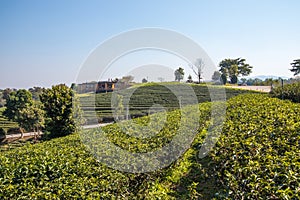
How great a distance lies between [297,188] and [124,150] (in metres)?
3.14

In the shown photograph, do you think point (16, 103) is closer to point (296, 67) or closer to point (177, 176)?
point (177, 176)

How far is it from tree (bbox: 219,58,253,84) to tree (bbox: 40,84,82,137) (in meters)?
42.6

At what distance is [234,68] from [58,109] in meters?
45.9

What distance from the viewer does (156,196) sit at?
4.38 m

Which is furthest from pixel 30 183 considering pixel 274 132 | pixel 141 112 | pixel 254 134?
pixel 141 112

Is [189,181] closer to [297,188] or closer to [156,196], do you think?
[156,196]

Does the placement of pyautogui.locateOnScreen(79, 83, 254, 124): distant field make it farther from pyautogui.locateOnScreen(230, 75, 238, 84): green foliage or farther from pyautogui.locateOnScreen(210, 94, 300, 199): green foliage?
pyautogui.locateOnScreen(210, 94, 300, 199): green foliage

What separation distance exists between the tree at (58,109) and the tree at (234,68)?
42.6 metres

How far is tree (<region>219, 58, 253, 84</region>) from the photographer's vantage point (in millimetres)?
53969

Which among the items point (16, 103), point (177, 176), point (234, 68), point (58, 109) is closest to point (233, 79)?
point (234, 68)

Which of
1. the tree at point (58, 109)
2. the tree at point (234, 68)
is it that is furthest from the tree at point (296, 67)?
the tree at point (58, 109)

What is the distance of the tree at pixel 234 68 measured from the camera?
5397cm

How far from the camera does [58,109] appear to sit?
1723cm

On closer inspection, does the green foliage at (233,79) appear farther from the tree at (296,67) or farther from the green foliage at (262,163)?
the green foliage at (262,163)
